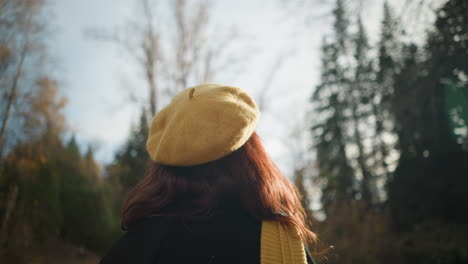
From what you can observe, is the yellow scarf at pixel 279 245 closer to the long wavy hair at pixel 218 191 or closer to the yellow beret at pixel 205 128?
the long wavy hair at pixel 218 191

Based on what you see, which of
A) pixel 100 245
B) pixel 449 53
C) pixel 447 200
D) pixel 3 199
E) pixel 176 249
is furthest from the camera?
pixel 100 245

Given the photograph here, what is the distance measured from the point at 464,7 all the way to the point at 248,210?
14.5 ft

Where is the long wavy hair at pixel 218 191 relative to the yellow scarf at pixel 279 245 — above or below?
above

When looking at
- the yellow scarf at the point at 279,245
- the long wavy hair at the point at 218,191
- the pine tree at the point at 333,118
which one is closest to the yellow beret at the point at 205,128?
the long wavy hair at the point at 218,191

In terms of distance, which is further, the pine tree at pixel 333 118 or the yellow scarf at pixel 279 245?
the pine tree at pixel 333 118

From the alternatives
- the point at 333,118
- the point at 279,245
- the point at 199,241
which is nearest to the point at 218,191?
the point at 199,241

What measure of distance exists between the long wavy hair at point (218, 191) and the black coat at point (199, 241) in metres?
0.04

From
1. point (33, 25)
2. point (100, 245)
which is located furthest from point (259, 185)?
point (33, 25)

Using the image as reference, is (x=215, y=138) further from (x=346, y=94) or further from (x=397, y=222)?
(x=346, y=94)

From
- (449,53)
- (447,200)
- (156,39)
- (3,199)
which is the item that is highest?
(156,39)

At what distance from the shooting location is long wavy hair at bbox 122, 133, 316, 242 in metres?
1.12

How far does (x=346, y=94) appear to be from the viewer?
60.8 feet

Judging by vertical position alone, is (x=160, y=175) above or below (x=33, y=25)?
below

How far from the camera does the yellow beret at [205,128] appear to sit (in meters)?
1.10
